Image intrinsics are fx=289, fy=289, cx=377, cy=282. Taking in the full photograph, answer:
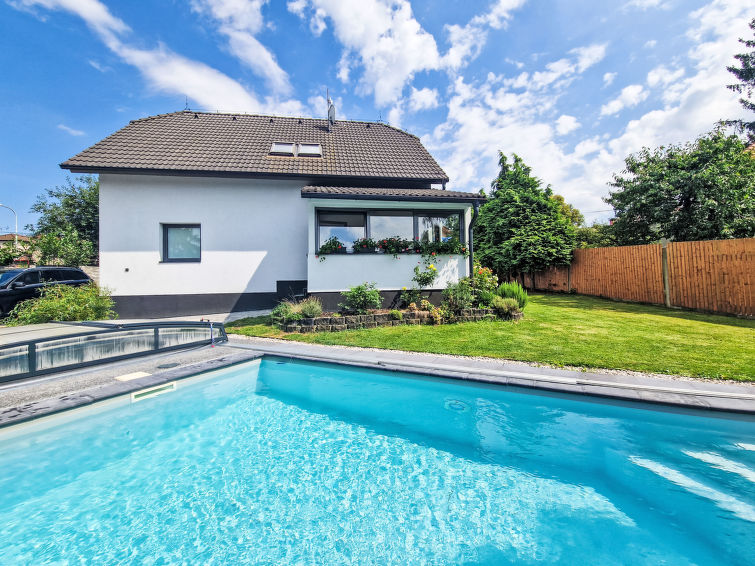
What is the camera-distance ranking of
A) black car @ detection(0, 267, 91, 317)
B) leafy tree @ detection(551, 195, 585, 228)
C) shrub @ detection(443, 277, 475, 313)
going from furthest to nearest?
leafy tree @ detection(551, 195, 585, 228), black car @ detection(0, 267, 91, 317), shrub @ detection(443, 277, 475, 313)

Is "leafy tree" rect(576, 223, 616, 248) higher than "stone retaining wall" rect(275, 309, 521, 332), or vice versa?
"leafy tree" rect(576, 223, 616, 248)

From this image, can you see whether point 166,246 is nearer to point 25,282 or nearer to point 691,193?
point 25,282

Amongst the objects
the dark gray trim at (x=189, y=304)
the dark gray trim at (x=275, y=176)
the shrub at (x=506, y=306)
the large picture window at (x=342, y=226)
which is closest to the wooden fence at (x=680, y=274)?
the shrub at (x=506, y=306)

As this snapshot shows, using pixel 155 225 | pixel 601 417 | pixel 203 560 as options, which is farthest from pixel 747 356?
pixel 155 225

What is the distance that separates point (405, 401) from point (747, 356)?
581cm

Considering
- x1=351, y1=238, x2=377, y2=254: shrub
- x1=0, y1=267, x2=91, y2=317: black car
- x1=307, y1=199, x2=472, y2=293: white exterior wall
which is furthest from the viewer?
x1=351, y1=238, x2=377, y2=254: shrub

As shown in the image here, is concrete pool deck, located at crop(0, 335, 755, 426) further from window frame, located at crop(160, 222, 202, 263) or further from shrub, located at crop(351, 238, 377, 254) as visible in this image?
window frame, located at crop(160, 222, 202, 263)

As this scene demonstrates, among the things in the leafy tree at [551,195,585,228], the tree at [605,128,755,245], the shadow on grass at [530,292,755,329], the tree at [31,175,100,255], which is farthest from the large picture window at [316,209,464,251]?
the leafy tree at [551,195,585,228]

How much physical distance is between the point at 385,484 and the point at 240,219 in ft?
32.1

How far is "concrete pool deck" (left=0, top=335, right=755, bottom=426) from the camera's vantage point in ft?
11.3

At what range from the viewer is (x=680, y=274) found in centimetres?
968

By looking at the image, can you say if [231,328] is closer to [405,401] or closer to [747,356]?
[405,401]

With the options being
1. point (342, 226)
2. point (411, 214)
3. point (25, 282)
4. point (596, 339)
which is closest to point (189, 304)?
point (25, 282)

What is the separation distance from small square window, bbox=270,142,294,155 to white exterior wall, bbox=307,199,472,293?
4082mm
